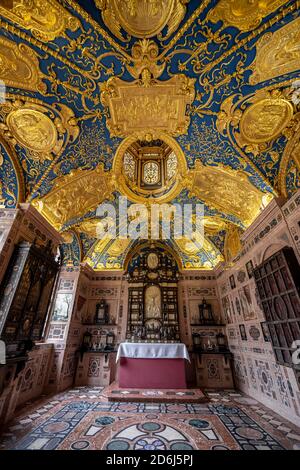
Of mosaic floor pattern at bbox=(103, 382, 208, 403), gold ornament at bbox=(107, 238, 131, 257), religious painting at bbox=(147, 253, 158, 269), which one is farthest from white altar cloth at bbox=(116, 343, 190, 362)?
gold ornament at bbox=(107, 238, 131, 257)

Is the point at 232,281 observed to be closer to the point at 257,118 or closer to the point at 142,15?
the point at 257,118

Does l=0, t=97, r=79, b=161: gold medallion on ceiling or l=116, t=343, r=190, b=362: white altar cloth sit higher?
l=0, t=97, r=79, b=161: gold medallion on ceiling

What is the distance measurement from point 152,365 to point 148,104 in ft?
27.7

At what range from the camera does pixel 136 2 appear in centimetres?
346

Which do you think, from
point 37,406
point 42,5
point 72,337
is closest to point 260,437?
point 37,406

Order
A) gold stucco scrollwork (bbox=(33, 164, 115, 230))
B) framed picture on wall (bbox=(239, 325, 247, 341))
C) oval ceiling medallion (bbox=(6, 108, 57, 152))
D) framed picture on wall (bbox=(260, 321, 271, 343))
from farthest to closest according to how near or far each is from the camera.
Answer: framed picture on wall (bbox=(239, 325, 247, 341)) → gold stucco scrollwork (bbox=(33, 164, 115, 230)) → framed picture on wall (bbox=(260, 321, 271, 343)) → oval ceiling medallion (bbox=(6, 108, 57, 152))

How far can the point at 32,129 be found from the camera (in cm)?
499

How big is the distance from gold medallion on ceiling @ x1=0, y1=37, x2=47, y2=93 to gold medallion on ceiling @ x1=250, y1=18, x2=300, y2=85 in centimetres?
429

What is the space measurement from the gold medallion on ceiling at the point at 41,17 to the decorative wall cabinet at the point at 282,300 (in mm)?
6332

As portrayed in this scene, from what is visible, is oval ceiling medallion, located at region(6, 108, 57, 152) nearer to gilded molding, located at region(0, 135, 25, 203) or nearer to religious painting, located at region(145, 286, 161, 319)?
gilded molding, located at region(0, 135, 25, 203)

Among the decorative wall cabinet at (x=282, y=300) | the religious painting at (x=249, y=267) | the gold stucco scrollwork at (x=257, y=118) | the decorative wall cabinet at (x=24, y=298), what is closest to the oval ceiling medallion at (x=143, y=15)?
the gold stucco scrollwork at (x=257, y=118)

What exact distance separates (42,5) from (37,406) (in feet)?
29.7

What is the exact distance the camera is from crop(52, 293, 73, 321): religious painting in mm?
8320

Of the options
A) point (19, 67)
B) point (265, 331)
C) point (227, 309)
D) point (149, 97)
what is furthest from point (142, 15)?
point (227, 309)
